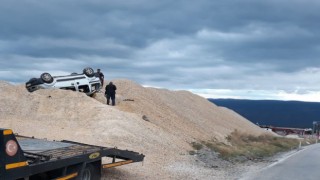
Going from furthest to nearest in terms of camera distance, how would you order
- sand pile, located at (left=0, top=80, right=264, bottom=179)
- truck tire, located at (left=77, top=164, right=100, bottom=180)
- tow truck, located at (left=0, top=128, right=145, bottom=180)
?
sand pile, located at (left=0, top=80, right=264, bottom=179) → truck tire, located at (left=77, top=164, right=100, bottom=180) → tow truck, located at (left=0, top=128, right=145, bottom=180)

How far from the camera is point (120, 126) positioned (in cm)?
2283

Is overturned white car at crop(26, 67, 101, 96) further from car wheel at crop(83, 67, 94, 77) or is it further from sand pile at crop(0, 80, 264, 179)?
sand pile at crop(0, 80, 264, 179)

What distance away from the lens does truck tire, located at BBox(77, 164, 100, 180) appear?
9.93 m

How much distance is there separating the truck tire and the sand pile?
Result: 2761mm

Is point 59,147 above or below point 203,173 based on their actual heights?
above

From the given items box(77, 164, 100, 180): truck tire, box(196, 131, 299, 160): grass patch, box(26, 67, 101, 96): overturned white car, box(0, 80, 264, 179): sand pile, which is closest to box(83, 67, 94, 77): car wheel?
box(26, 67, 101, 96): overturned white car

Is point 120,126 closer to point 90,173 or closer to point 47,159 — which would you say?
point 90,173

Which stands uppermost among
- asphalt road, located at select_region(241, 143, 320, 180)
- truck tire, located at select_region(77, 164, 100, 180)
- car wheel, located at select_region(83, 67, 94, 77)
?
car wheel, located at select_region(83, 67, 94, 77)

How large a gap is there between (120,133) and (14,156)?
47.5 ft

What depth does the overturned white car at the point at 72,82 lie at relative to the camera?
28.6 metres

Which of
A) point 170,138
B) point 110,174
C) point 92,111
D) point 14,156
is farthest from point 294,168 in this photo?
point 14,156

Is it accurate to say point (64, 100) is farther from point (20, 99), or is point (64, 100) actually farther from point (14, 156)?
point (14, 156)

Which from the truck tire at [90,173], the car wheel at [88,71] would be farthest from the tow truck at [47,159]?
the car wheel at [88,71]

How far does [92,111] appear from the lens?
25.3m
